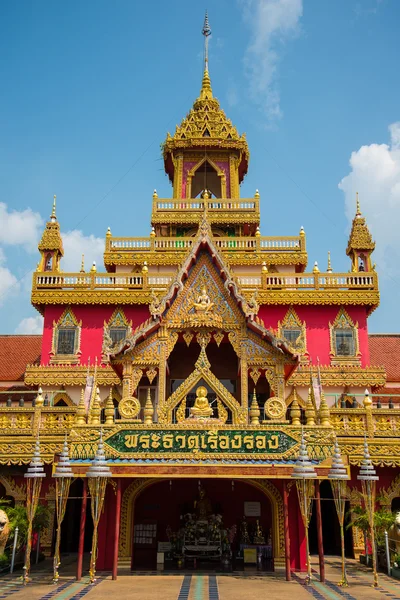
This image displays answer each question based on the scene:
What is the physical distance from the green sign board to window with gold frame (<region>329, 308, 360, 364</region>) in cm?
966

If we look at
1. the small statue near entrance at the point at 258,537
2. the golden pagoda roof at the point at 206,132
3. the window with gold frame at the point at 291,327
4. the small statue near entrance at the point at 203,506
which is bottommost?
the small statue near entrance at the point at 258,537

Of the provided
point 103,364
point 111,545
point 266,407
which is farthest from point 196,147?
point 111,545

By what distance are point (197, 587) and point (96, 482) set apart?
3.49 meters

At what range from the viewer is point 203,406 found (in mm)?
17266

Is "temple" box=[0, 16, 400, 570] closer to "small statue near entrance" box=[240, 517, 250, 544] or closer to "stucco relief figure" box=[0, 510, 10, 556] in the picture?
"small statue near entrance" box=[240, 517, 250, 544]

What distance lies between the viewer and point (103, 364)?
82.9 ft

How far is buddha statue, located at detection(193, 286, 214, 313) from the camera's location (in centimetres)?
1875

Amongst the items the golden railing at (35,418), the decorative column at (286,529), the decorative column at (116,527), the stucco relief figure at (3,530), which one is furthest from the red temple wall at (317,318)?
the stucco relief figure at (3,530)

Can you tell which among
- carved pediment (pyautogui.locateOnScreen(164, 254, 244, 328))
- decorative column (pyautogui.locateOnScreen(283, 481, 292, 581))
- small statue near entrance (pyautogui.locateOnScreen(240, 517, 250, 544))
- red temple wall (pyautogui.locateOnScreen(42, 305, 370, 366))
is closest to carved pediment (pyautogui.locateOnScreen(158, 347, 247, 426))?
carved pediment (pyautogui.locateOnScreen(164, 254, 244, 328))

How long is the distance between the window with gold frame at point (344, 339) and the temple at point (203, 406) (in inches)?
2.3

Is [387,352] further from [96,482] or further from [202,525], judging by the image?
[96,482]

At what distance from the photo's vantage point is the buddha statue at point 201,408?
1716 cm

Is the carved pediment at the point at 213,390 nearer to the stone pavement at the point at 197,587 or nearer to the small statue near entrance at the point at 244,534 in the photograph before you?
the small statue near entrance at the point at 244,534

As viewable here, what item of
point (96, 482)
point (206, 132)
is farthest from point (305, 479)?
point (206, 132)
